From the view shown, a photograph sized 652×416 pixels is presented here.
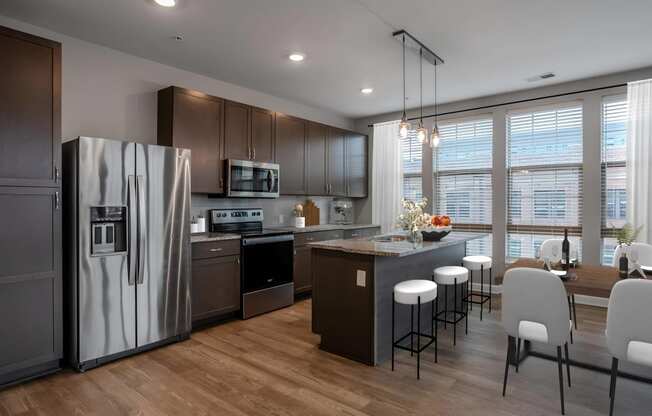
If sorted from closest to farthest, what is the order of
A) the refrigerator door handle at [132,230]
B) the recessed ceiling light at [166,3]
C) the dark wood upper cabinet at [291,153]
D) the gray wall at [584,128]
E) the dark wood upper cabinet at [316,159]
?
the recessed ceiling light at [166,3] → the refrigerator door handle at [132,230] → the gray wall at [584,128] → the dark wood upper cabinet at [291,153] → the dark wood upper cabinet at [316,159]

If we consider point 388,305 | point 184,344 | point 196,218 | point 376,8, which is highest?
point 376,8

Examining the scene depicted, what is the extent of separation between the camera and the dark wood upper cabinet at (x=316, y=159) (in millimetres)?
5418

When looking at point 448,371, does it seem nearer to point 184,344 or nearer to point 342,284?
point 342,284

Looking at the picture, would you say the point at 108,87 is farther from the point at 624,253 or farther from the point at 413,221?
the point at 624,253

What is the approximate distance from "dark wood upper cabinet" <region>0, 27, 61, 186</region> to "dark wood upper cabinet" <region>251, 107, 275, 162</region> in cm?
210

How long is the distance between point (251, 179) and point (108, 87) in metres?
1.73

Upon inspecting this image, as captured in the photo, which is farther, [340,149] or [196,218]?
[340,149]

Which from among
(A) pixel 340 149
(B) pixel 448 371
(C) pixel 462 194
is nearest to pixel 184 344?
(B) pixel 448 371

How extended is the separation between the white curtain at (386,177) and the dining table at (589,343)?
9.57ft

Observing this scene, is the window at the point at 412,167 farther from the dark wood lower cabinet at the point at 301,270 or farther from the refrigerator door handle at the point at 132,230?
the refrigerator door handle at the point at 132,230

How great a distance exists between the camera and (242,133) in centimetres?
443

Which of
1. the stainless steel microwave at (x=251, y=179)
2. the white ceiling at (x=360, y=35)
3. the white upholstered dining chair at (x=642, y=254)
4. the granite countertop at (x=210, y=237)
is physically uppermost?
the white ceiling at (x=360, y=35)

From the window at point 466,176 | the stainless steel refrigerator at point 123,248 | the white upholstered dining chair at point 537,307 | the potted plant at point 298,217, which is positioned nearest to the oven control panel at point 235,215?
the potted plant at point 298,217

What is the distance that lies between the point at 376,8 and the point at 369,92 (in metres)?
2.21
